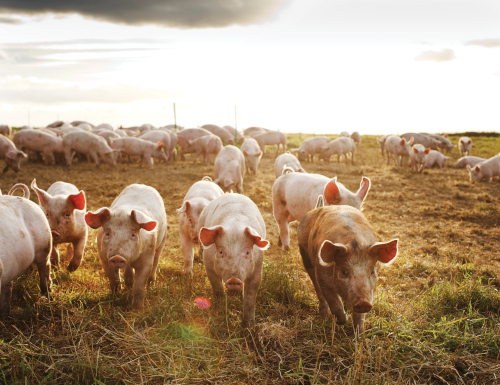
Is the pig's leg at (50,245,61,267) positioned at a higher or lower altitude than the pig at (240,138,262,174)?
lower

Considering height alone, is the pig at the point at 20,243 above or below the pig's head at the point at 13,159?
below

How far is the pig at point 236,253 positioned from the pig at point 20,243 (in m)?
1.67

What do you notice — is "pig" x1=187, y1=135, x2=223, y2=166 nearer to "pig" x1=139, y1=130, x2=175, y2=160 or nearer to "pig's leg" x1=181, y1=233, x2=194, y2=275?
"pig" x1=139, y1=130, x2=175, y2=160

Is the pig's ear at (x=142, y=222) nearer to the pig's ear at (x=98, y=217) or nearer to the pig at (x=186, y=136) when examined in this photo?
the pig's ear at (x=98, y=217)

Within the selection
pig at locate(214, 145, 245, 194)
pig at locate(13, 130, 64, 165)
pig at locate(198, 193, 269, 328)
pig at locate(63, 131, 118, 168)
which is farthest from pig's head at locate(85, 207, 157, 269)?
pig at locate(13, 130, 64, 165)

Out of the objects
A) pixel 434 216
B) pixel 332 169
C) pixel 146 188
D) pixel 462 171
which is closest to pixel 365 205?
pixel 434 216

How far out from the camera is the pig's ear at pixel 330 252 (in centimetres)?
280

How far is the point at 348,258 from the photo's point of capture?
2900 mm

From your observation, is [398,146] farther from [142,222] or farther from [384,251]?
[142,222]

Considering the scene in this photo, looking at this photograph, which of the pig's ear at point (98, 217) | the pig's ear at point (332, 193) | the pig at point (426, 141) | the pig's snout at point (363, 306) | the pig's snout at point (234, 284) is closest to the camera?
the pig's snout at point (363, 306)

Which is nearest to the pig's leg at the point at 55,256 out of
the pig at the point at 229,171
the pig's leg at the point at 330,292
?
the pig's leg at the point at 330,292

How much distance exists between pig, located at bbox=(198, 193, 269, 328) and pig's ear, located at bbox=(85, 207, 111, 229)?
1.00 metres

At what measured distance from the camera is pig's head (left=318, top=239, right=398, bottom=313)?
9.14 feet

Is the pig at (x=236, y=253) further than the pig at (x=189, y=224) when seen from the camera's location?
No
